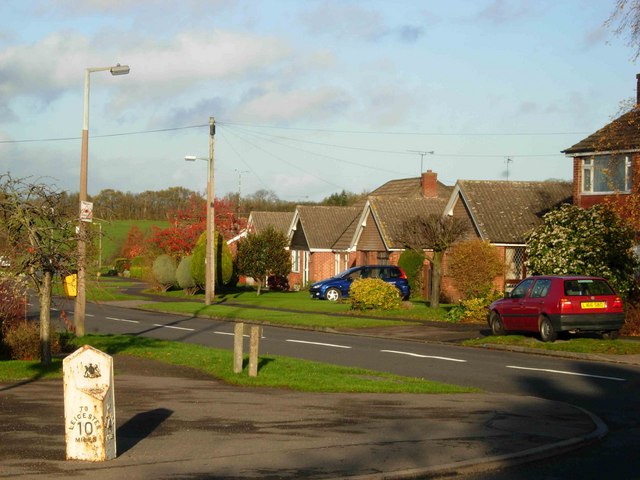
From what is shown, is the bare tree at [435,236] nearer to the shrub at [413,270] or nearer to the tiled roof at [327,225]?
the shrub at [413,270]

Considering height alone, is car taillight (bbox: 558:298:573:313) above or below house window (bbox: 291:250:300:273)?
below

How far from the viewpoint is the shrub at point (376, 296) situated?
124ft

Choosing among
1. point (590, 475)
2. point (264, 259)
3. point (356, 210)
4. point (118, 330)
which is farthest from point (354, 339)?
point (356, 210)

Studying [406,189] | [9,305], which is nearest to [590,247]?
[9,305]

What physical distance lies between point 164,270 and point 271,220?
22557 mm

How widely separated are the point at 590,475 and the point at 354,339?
18256 mm

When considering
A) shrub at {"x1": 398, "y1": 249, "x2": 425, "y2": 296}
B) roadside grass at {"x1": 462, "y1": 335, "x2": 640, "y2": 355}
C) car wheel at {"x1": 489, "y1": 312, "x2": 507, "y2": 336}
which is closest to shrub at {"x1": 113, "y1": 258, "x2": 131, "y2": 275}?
shrub at {"x1": 398, "y1": 249, "x2": 425, "y2": 296}

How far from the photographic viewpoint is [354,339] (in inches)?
1084

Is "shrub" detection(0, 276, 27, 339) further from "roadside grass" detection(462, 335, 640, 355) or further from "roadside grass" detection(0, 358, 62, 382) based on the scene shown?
"roadside grass" detection(462, 335, 640, 355)

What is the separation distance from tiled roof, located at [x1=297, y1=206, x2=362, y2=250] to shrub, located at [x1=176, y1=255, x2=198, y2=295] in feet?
33.3

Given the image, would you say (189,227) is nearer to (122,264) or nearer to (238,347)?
(122,264)

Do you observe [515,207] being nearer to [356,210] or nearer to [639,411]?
[356,210]

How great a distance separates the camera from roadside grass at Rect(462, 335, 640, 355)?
2211 centimetres

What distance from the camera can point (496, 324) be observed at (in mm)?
26562
